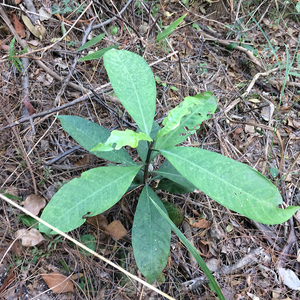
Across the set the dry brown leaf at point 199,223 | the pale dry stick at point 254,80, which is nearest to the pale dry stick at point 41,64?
the dry brown leaf at point 199,223

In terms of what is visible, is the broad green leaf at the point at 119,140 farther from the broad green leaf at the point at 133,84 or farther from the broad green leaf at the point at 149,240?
the broad green leaf at the point at 149,240

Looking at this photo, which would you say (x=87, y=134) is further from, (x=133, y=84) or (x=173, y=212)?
(x=173, y=212)

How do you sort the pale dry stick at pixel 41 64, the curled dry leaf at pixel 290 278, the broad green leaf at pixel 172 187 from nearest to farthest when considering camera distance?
the broad green leaf at pixel 172 187, the curled dry leaf at pixel 290 278, the pale dry stick at pixel 41 64

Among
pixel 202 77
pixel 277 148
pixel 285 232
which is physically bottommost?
pixel 285 232

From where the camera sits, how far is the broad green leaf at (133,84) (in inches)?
43.3

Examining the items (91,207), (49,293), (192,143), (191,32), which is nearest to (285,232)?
(192,143)

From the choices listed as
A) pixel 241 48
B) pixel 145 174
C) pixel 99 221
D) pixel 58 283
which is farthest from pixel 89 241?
pixel 241 48

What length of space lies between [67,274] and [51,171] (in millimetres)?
591

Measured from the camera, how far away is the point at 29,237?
1236 mm

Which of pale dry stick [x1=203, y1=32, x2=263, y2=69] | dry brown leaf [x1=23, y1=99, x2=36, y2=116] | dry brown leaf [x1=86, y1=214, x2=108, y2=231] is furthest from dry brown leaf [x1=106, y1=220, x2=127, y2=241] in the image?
pale dry stick [x1=203, y1=32, x2=263, y2=69]

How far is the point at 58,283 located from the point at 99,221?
0.35 meters

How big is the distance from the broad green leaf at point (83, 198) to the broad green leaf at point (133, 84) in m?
0.27

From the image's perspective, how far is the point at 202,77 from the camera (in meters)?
2.14

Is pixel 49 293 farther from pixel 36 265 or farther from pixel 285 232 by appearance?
pixel 285 232
